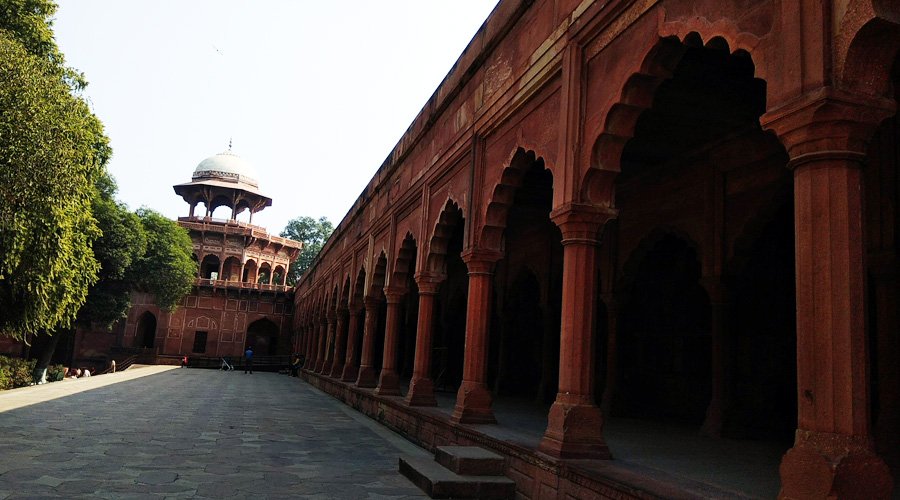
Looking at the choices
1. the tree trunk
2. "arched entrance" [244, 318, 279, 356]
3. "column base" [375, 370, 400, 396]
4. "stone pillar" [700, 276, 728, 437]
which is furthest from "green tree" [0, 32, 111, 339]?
"arched entrance" [244, 318, 279, 356]

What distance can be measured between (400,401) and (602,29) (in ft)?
24.4

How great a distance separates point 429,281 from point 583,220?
17.1 ft

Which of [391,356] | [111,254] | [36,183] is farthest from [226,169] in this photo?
[391,356]

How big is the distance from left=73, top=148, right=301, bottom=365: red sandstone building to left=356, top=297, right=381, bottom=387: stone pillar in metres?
26.1

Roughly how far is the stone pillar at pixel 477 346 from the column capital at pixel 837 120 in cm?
518

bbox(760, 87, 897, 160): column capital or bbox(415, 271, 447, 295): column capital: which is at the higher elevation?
bbox(760, 87, 897, 160): column capital

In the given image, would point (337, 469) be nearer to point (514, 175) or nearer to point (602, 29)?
point (514, 175)

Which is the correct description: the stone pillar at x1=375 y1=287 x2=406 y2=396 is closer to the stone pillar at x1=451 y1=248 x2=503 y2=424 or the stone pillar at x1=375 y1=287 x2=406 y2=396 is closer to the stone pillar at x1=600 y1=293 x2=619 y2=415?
the stone pillar at x1=600 y1=293 x2=619 y2=415

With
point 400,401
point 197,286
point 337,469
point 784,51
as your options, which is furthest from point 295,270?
point 784,51

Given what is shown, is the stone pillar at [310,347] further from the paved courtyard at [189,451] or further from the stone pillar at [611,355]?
the stone pillar at [611,355]

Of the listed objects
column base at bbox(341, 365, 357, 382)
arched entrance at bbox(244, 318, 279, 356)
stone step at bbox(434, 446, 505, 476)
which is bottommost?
stone step at bbox(434, 446, 505, 476)

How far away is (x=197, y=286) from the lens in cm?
3938

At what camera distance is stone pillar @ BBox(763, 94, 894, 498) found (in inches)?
128

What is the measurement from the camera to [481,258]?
337 inches
